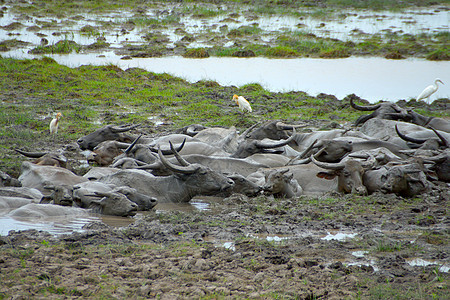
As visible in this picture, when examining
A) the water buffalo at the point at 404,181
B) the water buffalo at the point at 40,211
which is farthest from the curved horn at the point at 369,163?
the water buffalo at the point at 40,211

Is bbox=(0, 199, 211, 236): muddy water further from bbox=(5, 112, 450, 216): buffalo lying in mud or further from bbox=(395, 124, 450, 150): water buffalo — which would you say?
bbox=(395, 124, 450, 150): water buffalo

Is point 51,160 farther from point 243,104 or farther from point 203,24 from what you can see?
point 203,24

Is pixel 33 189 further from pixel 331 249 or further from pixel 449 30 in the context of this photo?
pixel 449 30

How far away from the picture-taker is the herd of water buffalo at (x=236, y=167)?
310 inches

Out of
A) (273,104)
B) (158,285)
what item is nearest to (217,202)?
(158,285)

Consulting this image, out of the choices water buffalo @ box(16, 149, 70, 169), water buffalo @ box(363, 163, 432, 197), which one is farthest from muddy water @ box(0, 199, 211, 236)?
water buffalo @ box(363, 163, 432, 197)

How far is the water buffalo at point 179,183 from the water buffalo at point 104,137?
3.35 metres

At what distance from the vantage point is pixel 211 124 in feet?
46.5

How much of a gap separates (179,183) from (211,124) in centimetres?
565

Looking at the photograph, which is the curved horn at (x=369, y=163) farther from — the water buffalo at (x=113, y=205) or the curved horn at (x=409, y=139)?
the water buffalo at (x=113, y=205)

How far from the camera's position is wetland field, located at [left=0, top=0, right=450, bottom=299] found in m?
4.68

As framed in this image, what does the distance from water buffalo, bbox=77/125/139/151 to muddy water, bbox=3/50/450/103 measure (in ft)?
28.6

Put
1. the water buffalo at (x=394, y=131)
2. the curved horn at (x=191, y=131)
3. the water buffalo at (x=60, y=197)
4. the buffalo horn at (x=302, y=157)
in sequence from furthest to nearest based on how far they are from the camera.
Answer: the curved horn at (x=191, y=131) → the water buffalo at (x=394, y=131) → the buffalo horn at (x=302, y=157) → the water buffalo at (x=60, y=197)

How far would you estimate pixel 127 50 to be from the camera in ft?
93.7
